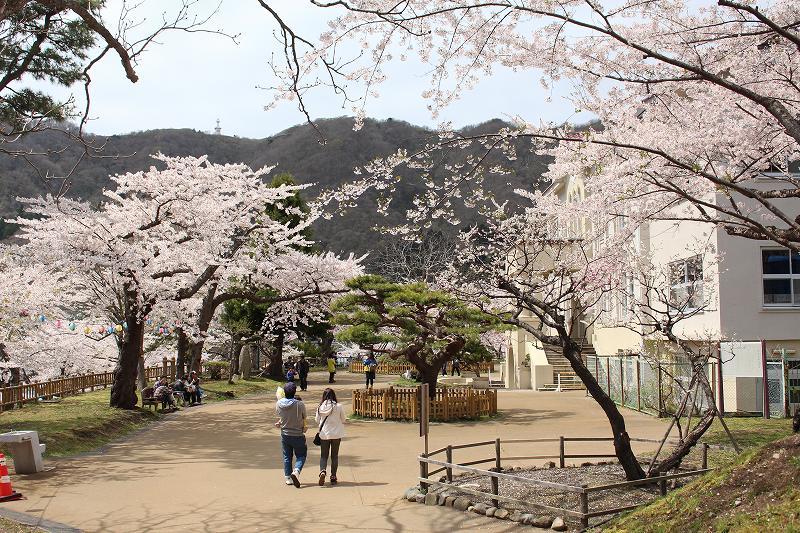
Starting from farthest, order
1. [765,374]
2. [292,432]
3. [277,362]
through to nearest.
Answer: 1. [277,362]
2. [765,374]
3. [292,432]

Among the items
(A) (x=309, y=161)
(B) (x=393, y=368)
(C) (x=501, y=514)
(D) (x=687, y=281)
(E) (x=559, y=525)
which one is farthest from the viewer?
(A) (x=309, y=161)

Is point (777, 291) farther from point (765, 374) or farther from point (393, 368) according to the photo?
point (393, 368)

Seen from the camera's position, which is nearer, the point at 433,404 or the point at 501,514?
the point at 501,514

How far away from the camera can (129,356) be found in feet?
68.2

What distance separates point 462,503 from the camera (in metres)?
8.93

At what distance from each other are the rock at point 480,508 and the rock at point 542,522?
2.24ft

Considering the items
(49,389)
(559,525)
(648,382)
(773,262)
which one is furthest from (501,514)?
(49,389)

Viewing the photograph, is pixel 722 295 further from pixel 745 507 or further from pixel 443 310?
pixel 745 507

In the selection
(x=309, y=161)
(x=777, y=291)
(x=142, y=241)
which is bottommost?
(x=777, y=291)

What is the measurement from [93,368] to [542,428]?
92.3 feet

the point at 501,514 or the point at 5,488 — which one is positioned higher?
the point at 5,488

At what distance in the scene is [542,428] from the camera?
1828cm

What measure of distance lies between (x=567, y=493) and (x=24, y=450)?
28.0ft

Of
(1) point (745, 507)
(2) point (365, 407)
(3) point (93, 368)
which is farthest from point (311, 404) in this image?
(1) point (745, 507)
